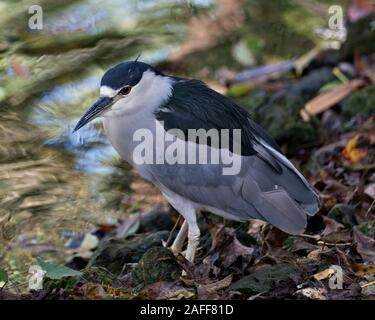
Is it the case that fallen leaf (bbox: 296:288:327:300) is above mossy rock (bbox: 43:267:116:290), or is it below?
above

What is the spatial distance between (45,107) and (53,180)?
96 cm

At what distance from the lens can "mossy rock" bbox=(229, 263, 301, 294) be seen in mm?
5027

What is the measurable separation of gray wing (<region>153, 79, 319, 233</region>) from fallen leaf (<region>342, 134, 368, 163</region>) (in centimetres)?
157

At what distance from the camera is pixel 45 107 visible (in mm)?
8531

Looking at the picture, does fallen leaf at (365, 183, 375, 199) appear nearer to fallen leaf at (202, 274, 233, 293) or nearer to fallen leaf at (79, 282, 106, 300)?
fallen leaf at (202, 274, 233, 293)

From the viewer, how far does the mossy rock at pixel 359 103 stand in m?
8.02

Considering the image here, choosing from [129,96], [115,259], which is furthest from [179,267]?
[129,96]

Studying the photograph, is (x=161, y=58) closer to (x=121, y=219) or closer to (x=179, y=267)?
(x=121, y=219)

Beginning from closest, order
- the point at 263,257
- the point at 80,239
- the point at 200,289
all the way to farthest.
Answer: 1. the point at 200,289
2. the point at 263,257
3. the point at 80,239

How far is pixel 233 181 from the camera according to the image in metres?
5.73

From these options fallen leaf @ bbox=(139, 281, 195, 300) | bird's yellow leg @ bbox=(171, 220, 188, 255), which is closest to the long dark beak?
bird's yellow leg @ bbox=(171, 220, 188, 255)

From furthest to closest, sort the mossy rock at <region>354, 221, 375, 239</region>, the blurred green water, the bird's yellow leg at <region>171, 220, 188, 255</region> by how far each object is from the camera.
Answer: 1. the blurred green water
2. the bird's yellow leg at <region>171, 220, 188, 255</region>
3. the mossy rock at <region>354, 221, 375, 239</region>
